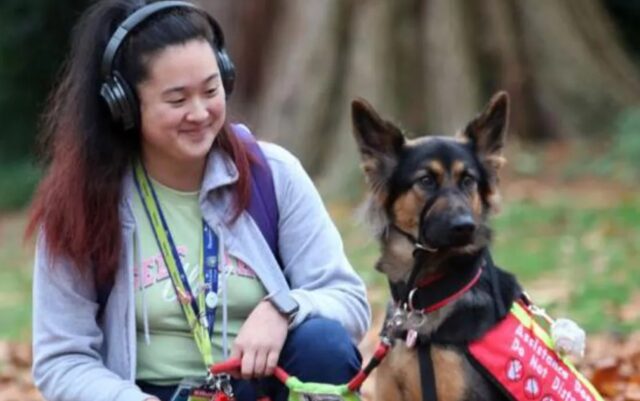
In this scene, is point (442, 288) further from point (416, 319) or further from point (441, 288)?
point (416, 319)

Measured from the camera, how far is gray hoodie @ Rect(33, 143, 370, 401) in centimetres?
453

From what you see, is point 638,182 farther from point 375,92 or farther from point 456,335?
point 456,335

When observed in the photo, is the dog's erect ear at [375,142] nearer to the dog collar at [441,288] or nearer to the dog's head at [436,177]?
the dog's head at [436,177]

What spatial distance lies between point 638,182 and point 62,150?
27.8 ft

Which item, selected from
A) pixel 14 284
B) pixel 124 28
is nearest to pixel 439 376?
pixel 124 28

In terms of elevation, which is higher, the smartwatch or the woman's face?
the woman's face

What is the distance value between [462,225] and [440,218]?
10cm

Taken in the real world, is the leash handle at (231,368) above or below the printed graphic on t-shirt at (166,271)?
below

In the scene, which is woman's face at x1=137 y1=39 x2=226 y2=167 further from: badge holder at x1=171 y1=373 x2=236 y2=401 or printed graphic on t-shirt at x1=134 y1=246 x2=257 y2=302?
badge holder at x1=171 y1=373 x2=236 y2=401

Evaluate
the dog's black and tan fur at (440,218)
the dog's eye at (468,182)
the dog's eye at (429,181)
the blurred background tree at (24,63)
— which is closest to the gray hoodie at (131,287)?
the dog's black and tan fur at (440,218)

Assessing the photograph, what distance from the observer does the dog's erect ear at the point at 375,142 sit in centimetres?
480

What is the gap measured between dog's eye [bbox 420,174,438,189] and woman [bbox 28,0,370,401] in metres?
0.36

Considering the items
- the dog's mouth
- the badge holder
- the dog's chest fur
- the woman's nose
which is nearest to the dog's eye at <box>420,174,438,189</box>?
the dog's mouth

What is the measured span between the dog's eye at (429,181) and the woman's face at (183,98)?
70 cm
